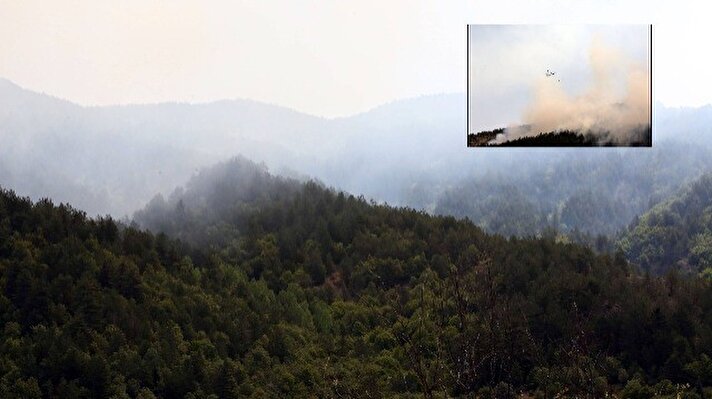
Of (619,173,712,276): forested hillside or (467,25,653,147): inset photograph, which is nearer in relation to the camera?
(467,25,653,147): inset photograph

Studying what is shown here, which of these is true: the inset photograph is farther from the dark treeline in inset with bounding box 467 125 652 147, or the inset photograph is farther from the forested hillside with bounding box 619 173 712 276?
the forested hillside with bounding box 619 173 712 276

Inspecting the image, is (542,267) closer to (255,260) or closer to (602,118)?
(255,260)

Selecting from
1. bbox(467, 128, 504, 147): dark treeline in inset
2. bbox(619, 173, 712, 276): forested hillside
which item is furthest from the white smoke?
bbox(619, 173, 712, 276): forested hillside

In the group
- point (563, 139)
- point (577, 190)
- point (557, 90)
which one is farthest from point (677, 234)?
point (563, 139)

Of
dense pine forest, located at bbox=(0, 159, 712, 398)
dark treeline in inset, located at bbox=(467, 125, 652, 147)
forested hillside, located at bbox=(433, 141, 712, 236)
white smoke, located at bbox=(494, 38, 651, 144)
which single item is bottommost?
dense pine forest, located at bbox=(0, 159, 712, 398)

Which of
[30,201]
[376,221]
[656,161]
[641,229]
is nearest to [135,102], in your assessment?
[30,201]

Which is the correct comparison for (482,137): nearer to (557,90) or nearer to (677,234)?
(557,90)

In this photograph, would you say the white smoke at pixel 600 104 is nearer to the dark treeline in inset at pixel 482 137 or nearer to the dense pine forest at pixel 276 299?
the dark treeline in inset at pixel 482 137
